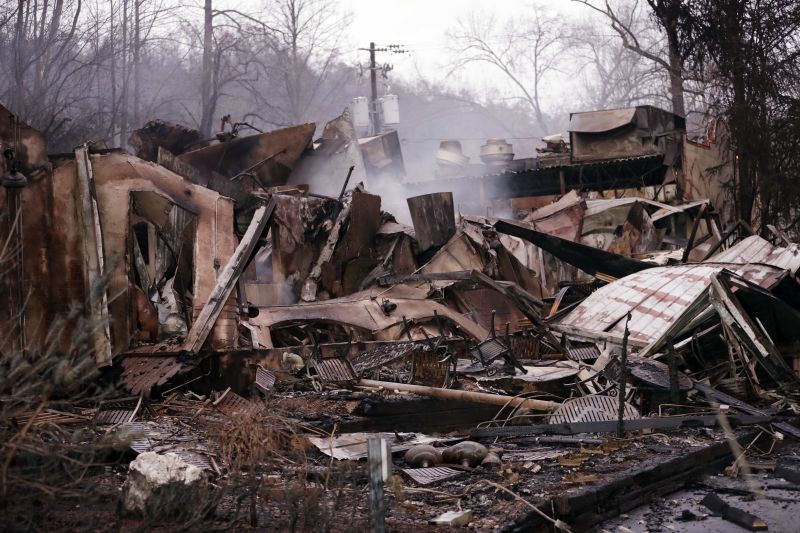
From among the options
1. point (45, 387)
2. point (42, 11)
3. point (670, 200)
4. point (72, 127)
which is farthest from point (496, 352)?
point (670, 200)

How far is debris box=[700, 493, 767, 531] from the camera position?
5.15 m

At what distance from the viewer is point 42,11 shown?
49.3ft

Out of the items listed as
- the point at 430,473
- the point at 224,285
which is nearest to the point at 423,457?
the point at 430,473

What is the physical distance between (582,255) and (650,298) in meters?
2.93

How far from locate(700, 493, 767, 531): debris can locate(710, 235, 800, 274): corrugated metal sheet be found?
645 cm

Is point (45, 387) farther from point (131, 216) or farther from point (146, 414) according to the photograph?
point (131, 216)

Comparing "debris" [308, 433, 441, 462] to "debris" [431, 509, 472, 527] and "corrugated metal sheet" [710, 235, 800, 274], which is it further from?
"corrugated metal sheet" [710, 235, 800, 274]

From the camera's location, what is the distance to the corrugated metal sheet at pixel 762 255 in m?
11.6

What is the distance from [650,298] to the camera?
37.8 ft

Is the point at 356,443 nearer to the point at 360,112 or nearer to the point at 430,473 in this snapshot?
the point at 430,473

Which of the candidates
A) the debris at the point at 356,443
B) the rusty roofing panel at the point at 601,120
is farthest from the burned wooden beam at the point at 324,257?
the rusty roofing panel at the point at 601,120

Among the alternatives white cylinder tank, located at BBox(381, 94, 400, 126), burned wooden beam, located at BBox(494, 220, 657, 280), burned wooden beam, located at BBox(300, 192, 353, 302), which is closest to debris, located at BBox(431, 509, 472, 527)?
burned wooden beam, located at BBox(300, 192, 353, 302)

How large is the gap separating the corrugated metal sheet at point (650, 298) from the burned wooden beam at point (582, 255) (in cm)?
163

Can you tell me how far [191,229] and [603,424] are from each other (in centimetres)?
482
